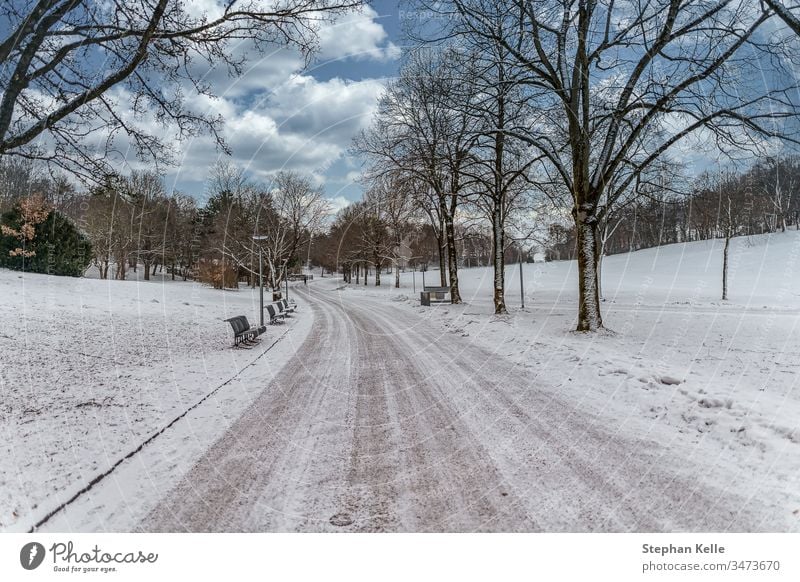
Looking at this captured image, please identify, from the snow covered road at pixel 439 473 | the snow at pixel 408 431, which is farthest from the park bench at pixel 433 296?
the snow covered road at pixel 439 473

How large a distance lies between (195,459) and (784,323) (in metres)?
18.4

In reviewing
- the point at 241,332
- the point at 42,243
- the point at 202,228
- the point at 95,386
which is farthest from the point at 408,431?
the point at 202,228

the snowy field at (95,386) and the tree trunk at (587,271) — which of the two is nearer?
the snowy field at (95,386)

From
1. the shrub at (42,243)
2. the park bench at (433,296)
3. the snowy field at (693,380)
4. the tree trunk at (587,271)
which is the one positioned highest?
the shrub at (42,243)

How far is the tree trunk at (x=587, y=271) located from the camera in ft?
34.2

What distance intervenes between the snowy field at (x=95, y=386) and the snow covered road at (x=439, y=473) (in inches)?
34.8

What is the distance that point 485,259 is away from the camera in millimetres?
84438

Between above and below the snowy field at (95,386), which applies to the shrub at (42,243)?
above

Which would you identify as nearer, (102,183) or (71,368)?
(102,183)

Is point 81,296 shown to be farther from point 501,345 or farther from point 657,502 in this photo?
point 657,502

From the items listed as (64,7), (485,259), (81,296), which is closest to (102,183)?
(64,7)

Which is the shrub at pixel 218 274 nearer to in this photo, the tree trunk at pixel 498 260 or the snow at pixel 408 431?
the snow at pixel 408 431

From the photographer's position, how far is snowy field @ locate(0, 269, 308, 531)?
12.3 feet

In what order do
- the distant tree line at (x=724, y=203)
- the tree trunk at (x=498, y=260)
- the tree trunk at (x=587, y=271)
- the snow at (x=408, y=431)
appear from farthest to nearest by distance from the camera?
1. the tree trunk at (x=498, y=260)
2. the distant tree line at (x=724, y=203)
3. the tree trunk at (x=587, y=271)
4. the snow at (x=408, y=431)
